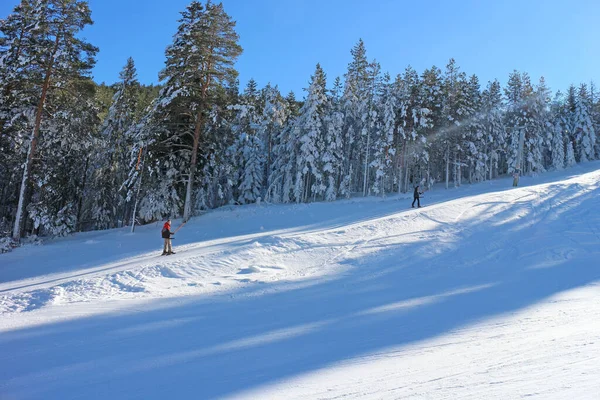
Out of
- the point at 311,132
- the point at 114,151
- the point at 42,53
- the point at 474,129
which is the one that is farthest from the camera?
the point at 474,129

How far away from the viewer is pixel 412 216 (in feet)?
61.5

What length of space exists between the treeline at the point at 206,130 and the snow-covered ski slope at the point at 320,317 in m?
7.05

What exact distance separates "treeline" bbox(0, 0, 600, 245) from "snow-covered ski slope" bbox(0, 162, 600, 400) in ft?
23.1

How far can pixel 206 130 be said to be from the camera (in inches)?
915

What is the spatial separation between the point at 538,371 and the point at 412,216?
14.4 m

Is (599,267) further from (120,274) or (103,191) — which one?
(103,191)

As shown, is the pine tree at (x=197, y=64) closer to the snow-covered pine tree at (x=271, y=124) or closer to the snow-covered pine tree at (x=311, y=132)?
the snow-covered pine tree at (x=311, y=132)

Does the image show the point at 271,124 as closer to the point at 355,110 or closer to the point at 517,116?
the point at 355,110

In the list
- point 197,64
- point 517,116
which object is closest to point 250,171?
point 197,64

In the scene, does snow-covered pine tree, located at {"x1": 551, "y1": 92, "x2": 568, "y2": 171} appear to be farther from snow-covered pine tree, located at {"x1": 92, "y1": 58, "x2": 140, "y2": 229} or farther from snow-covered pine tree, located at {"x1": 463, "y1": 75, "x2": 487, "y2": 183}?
snow-covered pine tree, located at {"x1": 92, "y1": 58, "x2": 140, "y2": 229}

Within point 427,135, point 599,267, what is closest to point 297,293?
point 599,267

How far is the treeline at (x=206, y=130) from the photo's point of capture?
18859mm

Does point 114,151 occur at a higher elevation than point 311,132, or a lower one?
lower

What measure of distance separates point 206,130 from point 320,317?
1806 centimetres
